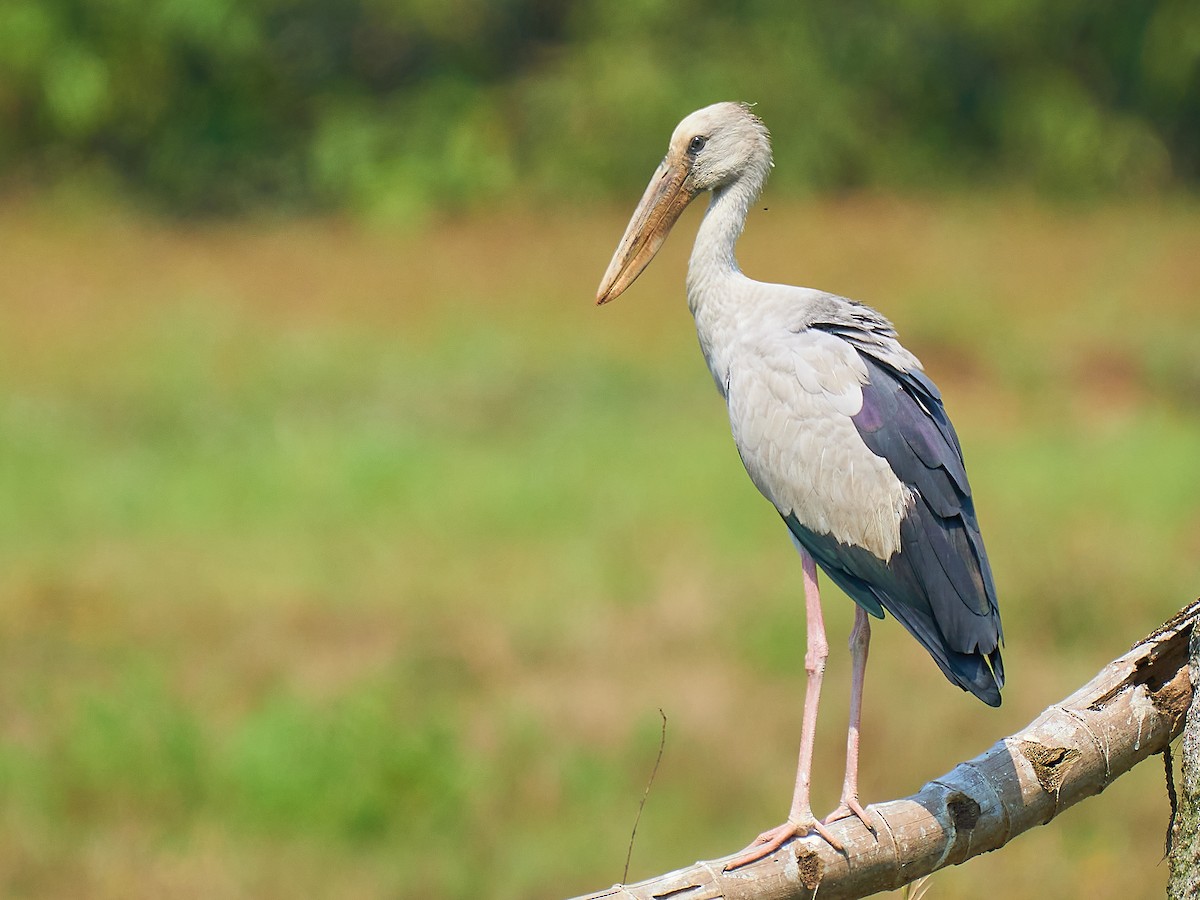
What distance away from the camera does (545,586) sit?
10656 mm

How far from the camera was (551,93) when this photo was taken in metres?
22.7

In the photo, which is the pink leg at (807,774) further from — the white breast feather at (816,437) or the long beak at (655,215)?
the long beak at (655,215)

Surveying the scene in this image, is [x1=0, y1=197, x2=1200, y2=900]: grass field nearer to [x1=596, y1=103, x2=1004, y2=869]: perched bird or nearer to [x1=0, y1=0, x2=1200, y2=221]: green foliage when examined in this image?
[x1=596, y1=103, x2=1004, y2=869]: perched bird

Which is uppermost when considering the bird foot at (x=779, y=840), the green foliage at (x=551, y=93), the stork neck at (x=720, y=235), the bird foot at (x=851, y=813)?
the green foliage at (x=551, y=93)

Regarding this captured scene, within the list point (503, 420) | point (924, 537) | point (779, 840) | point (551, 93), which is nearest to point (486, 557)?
point (503, 420)

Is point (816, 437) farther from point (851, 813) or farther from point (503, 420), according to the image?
point (503, 420)

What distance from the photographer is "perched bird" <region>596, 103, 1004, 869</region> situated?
370 centimetres

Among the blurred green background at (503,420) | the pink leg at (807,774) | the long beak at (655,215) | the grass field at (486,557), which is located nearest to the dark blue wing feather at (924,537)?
the pink leg at (807,774)

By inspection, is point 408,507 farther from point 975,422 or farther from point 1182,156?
point 1182,156

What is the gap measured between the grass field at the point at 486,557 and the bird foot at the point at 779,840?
414 cm

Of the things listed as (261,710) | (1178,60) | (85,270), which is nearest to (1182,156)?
(1178,60)

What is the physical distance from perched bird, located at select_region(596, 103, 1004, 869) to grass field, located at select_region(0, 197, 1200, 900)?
395 cm

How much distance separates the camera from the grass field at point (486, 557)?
8500mm

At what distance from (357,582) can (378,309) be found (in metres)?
5.79
